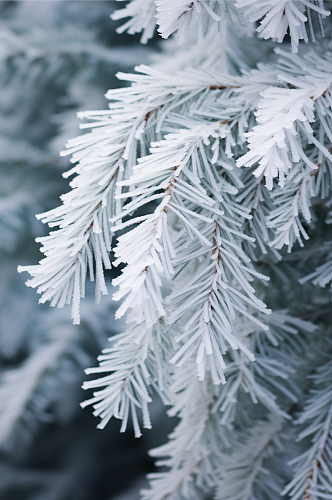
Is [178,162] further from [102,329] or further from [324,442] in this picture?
[102,329]

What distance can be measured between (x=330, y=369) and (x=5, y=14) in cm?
159

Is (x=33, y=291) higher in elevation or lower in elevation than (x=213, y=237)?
higher

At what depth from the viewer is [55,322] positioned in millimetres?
1252

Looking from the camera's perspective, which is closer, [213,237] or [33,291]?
[213,237]

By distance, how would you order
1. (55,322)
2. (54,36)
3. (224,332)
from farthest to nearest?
1. (55,322)
2. (54,36)
3. (224,332)

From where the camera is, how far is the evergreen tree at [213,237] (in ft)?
1.12

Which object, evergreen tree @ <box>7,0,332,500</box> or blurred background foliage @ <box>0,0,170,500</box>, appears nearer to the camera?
evergreen tree @ <box>7,0,332,500</box>

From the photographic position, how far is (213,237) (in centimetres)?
38

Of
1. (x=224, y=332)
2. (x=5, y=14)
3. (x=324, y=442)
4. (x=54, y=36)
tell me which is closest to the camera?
(x=224, y=332)

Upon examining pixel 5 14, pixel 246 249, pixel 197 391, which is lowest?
pixel 197 391

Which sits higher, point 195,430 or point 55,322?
point 55,322

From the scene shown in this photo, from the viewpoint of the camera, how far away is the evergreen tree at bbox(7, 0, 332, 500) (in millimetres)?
342

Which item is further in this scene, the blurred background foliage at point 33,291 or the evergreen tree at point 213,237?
the blurred background foliage at point 33,291

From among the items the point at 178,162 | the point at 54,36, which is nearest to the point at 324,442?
the point at 178,162
